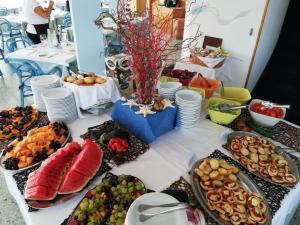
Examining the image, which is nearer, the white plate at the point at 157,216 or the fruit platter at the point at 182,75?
the white plate at the point at 157,216

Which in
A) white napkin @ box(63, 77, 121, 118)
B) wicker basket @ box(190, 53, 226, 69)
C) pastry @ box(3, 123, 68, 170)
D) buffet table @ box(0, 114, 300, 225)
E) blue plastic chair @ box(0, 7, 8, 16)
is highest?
blue plastic chair @ box(0, 7, 8, 16)

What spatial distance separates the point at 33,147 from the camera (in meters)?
0.91

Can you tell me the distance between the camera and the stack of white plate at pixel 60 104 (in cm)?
106

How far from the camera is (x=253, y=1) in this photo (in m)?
2.22

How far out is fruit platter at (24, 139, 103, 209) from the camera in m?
0.71

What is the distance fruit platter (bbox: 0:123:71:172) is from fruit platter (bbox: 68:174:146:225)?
0.29 metres

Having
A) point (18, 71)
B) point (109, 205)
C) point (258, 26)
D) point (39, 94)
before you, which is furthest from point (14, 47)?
point (109, 205)

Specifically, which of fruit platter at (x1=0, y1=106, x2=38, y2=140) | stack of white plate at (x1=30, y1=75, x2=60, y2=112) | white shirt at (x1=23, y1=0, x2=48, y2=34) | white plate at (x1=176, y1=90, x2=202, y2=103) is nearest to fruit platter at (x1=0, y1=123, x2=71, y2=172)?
fruit platter at (x1=0, y1=106, x2=38, y2=140)

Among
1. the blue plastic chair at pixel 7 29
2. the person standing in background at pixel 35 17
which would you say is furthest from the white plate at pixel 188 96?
the blue plastic chair at pixel 7 29

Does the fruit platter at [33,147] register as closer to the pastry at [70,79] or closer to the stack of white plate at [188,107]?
the pastry at [70,79]

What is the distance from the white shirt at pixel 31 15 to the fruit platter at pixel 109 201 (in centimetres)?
283

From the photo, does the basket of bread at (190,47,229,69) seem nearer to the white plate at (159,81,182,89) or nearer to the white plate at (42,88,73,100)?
the white plate at (159,81,182,89)

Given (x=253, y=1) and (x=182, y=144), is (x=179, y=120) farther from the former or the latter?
(x=253, y=1)

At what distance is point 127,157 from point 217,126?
504 mm
